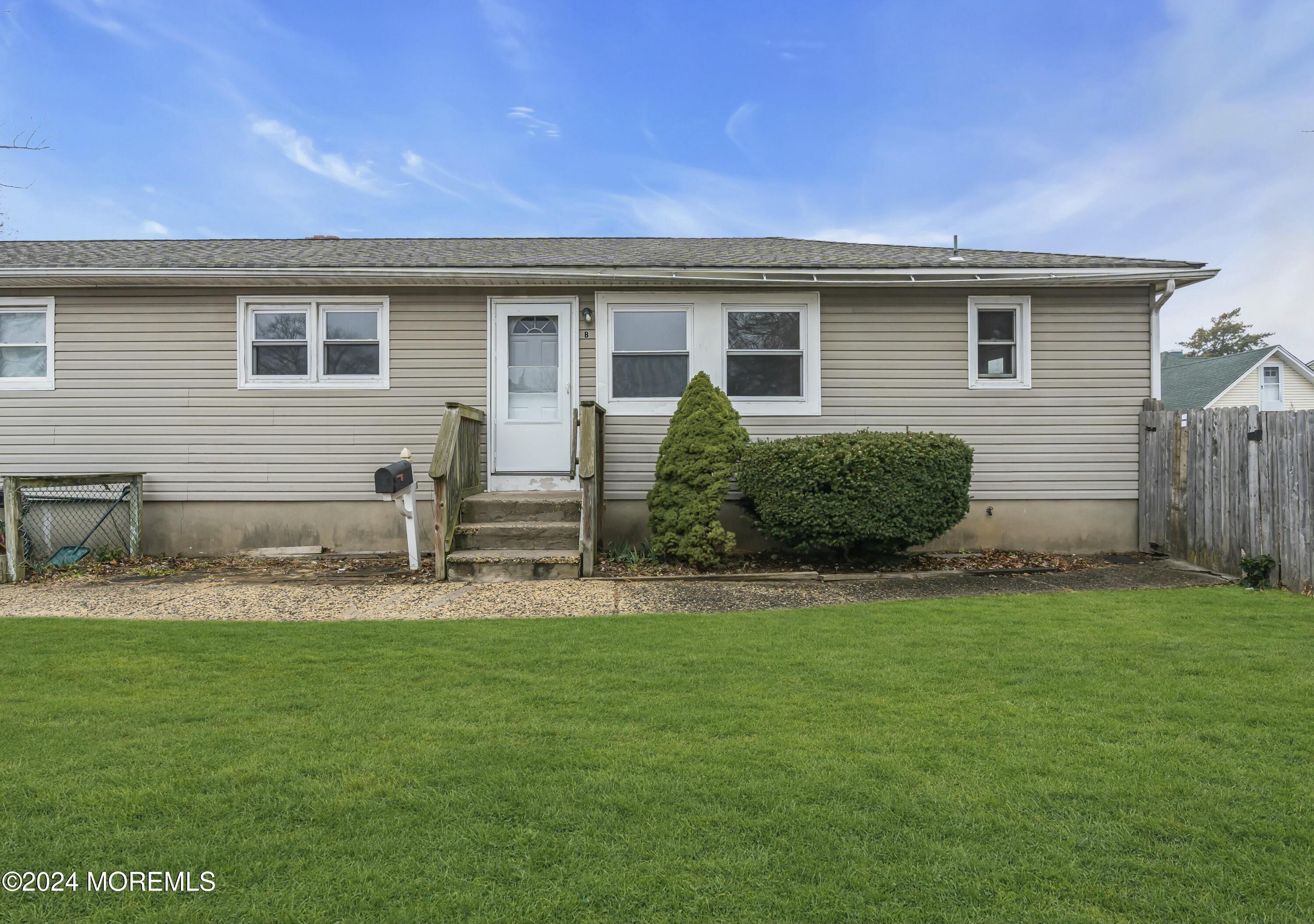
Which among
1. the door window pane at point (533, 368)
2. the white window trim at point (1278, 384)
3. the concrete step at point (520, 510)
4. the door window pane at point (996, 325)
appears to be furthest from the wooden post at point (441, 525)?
the white window trim at point (1278, 384)

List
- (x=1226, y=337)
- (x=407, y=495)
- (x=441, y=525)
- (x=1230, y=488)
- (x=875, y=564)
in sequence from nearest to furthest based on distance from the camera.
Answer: (x=441, y=525) < (x=1230, y=488) < (x=407, y=495) < (x=875, y=564) < (x=1226, y=337)

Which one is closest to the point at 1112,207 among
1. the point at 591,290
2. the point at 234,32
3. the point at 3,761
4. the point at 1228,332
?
the point at 591,290

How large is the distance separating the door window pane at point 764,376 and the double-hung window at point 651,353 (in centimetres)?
60

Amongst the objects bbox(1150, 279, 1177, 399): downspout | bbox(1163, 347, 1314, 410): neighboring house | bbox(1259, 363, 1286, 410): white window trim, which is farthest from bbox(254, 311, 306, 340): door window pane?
bbox(1259, 363, 1286, 410): white window trim

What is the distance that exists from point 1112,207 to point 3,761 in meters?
22.5

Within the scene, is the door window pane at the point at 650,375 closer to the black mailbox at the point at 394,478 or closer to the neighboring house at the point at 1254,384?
the black mailbox at the point at 394,478

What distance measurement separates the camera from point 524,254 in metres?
9.10

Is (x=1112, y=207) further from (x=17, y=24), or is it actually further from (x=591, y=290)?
(x=17, y=24)

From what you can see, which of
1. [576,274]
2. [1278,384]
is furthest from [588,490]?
[1278,384]

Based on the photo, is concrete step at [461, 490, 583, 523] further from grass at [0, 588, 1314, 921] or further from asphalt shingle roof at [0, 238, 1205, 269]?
grass at [0, 588, 1314, 921]

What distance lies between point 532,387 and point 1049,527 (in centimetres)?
660

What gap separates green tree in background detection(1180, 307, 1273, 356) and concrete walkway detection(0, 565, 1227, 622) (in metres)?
45.9

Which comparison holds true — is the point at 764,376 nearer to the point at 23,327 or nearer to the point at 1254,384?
the point at 23,327

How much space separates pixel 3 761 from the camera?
9.14ft
